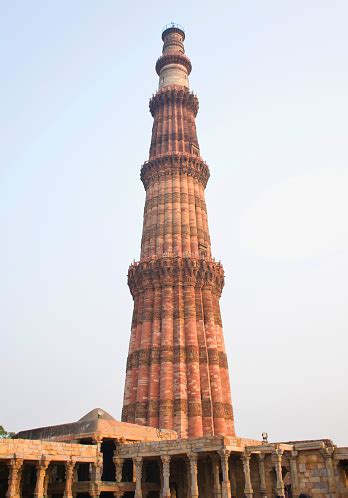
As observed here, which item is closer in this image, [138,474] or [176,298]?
[138,474]

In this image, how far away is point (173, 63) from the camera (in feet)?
165

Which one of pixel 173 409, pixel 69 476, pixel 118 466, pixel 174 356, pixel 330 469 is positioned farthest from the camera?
pixel 174 356

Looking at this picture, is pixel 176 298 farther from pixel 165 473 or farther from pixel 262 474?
pixel 262 474

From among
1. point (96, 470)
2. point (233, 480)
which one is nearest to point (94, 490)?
point (96, 470)

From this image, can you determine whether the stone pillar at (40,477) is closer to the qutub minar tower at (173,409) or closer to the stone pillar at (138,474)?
the qutub minar tower at (173,409)

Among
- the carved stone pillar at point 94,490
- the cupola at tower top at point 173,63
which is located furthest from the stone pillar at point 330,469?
the cupola at tower top at point 173,63

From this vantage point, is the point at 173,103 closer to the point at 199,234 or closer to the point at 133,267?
the point at 199,234

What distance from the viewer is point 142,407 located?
33.5m

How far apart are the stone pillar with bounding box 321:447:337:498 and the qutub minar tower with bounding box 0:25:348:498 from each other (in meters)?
0.04

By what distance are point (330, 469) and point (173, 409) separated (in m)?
12.8

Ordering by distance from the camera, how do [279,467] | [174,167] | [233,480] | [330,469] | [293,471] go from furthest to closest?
[174,167] < [233,480] < [293,471] < [279,467] < [330,469]

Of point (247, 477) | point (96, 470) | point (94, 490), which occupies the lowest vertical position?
point (94, 490)

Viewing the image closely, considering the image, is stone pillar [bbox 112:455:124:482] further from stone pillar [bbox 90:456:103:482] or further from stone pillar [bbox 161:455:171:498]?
stone pillar [bbox 161:455:171:498]

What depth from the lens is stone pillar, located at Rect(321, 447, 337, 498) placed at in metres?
21.7
